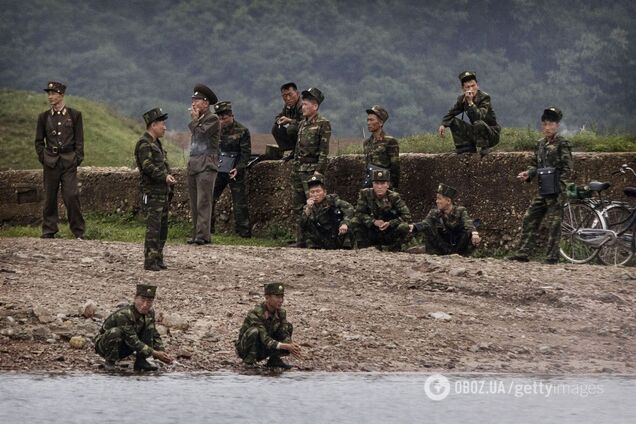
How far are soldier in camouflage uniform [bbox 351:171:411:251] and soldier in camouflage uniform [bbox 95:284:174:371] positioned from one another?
19.3ft

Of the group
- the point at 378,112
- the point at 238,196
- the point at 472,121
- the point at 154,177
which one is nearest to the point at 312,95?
the point at 378,112

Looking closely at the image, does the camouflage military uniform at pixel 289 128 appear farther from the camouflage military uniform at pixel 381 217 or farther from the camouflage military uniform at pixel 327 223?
the camouflage military uniform at pixel 381 217

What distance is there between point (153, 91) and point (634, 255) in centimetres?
5610

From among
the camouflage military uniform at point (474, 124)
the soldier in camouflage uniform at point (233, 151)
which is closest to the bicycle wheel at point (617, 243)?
the camouflage military uniform at point (474, 124)

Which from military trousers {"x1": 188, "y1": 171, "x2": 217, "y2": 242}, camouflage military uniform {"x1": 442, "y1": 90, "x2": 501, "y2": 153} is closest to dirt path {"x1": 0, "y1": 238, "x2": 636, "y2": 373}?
military trousers {"x1": 188, "y1": 171, "x2": 217, "y2": 242}

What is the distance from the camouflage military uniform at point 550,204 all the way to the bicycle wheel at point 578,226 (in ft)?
0.94

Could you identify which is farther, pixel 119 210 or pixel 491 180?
pixel 119 210

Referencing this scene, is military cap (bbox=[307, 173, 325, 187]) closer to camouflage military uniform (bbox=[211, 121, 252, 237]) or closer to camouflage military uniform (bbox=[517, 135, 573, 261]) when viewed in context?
camouflage military uniform (bbox=[211, 121, 252, 237])

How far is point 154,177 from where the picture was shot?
15.5 m

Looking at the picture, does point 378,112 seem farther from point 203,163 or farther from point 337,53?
point 337,53

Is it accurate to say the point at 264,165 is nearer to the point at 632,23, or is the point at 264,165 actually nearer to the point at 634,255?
the point at 634,255

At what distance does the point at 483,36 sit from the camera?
234 feet

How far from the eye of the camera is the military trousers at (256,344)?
40.1 ft

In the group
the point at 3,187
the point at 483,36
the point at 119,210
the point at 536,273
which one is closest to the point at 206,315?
the point at 536,273
